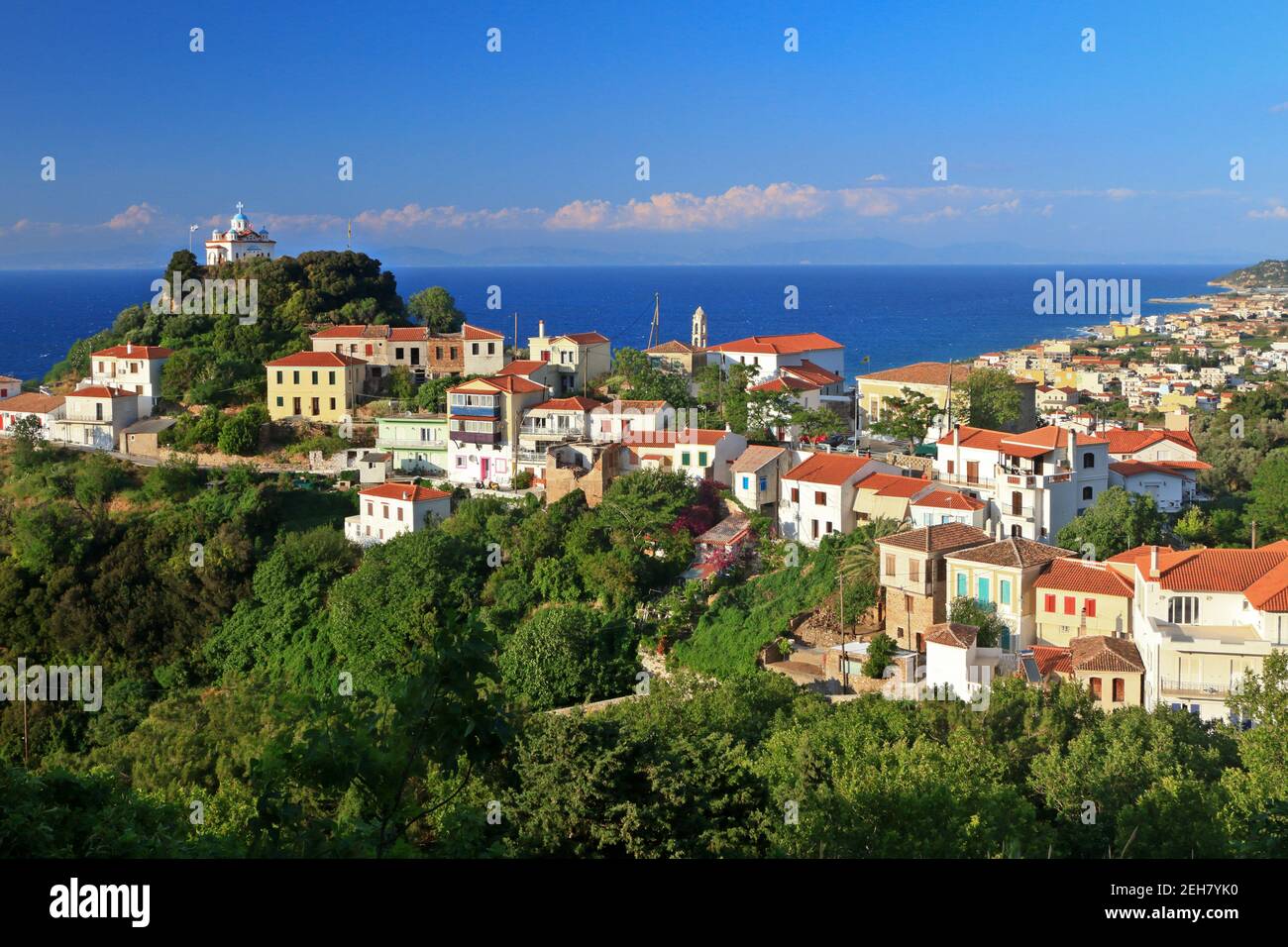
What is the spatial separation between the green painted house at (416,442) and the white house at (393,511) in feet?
5.80

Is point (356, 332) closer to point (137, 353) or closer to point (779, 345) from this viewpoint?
point (137, 353)

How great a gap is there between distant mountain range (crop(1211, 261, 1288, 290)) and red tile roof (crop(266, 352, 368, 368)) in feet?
325

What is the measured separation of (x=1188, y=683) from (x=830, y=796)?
22.2ft

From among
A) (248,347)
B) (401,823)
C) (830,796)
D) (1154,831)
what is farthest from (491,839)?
(248,347)

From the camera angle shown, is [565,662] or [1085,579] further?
[565,662]

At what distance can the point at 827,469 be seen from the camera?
21.5 metres

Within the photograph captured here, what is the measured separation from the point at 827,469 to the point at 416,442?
858 centimetres

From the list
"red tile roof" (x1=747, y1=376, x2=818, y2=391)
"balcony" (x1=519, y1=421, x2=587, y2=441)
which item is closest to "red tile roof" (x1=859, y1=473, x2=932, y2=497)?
"red tile roof" (x1=747, y1=376, x2=818, y2=391)

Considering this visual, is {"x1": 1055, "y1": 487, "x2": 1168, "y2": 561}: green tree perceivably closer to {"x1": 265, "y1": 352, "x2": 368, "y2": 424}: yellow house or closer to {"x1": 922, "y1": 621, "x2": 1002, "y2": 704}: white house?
{"x1": 922, "y1": 621, "x2": 1002, "y2": 704}: white house

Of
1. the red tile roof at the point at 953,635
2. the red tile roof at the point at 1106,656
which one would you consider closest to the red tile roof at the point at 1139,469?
the red tile roof at the point at 1106,656

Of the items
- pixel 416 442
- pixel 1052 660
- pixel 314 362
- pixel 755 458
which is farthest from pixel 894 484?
pixel 314 362

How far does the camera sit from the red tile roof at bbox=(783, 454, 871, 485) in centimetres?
2108

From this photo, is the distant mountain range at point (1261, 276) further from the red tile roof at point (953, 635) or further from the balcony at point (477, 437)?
the red tile roof at point (953, 635)

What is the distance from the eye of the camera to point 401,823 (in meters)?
5.57
